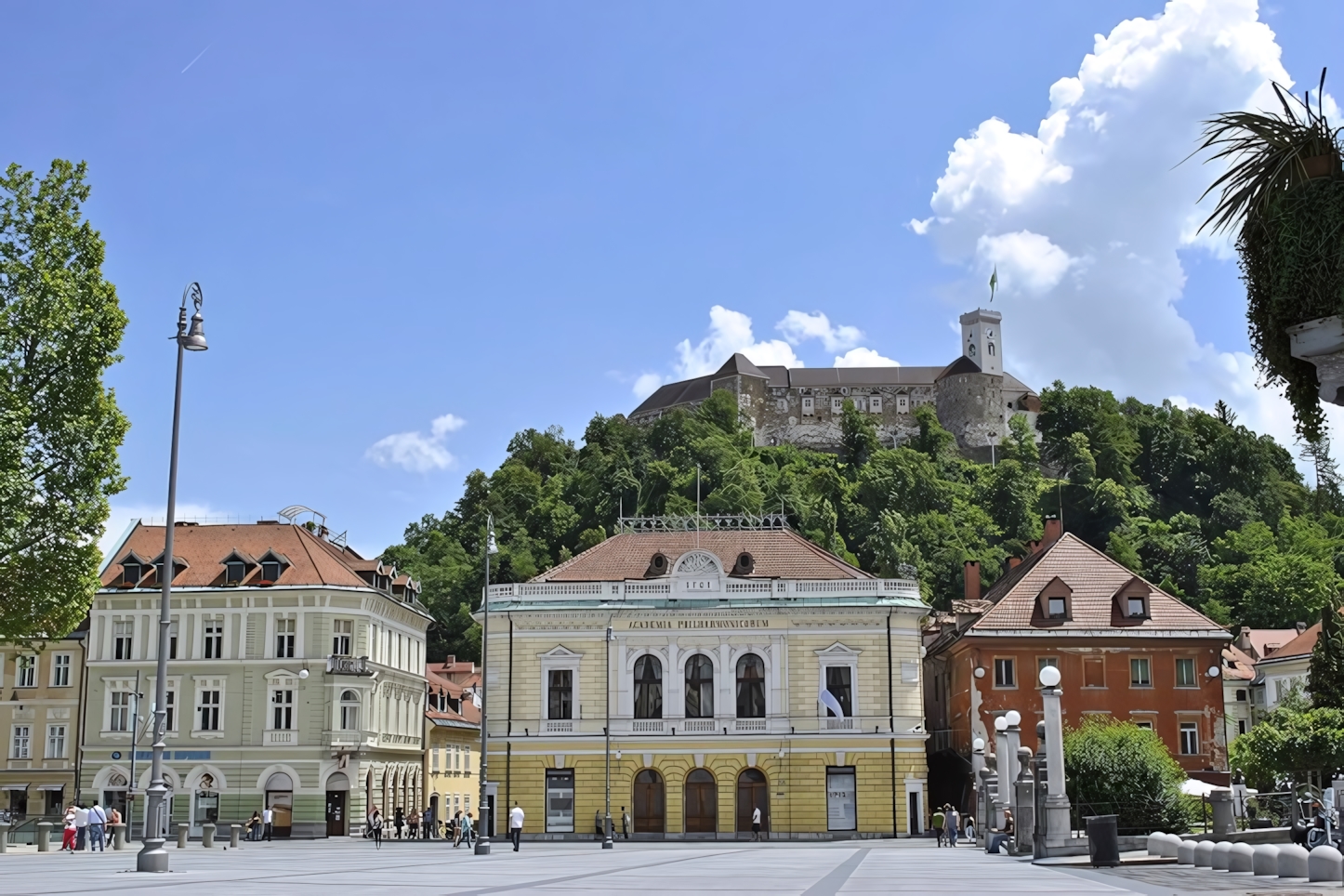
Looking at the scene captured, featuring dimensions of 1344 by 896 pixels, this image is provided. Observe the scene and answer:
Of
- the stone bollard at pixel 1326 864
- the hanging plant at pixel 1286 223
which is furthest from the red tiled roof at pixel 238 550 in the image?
the hanging plant at pixel 1286 223

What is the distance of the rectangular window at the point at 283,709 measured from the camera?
5419cm

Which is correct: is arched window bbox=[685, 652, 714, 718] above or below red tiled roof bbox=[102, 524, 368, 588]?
below

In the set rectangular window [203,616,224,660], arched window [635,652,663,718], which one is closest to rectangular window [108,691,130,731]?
rectangular window [203,616,224,660]

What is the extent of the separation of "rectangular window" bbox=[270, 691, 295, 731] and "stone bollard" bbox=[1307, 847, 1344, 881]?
140 feet

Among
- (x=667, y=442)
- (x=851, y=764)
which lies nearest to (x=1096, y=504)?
(x=667, y=442)

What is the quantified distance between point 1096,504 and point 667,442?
44082mm

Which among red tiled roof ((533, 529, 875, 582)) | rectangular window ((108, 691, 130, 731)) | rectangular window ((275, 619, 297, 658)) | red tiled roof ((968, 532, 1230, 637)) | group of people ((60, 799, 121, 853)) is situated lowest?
group of people ((60, 799, 121, 853))

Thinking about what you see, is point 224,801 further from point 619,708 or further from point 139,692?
point 619,708

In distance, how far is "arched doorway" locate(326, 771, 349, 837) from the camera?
5362 centimetres

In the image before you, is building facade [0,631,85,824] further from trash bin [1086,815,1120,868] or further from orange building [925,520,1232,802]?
trash bin [1086,815,1120,868]

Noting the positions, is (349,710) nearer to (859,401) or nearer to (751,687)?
(751,687)

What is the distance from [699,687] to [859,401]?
5017 inches

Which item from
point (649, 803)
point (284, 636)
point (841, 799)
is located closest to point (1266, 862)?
point (841, 799)

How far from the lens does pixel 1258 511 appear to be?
13262cm
